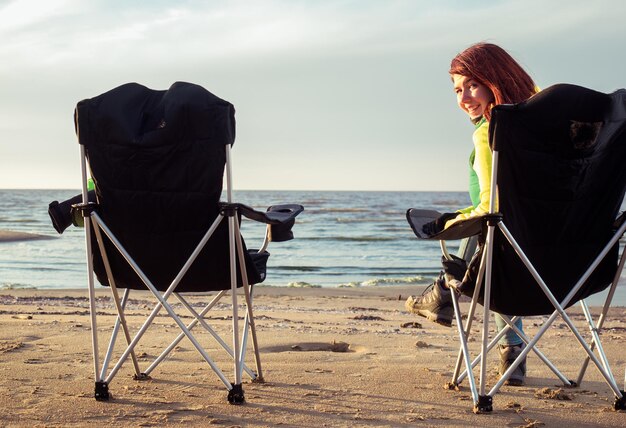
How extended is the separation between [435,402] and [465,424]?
342 millimetres

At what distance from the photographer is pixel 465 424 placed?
3.14 m

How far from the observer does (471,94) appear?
3660 millimetres

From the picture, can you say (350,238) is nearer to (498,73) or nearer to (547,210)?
(498,73)

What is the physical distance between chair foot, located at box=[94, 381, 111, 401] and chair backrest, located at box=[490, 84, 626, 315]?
167 cm

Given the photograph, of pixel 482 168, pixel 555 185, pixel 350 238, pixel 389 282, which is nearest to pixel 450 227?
pixel 482 168

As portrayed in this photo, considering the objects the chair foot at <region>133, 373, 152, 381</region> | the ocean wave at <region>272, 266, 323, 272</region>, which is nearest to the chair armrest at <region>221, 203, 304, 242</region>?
the chair foot at <region>133, 373, 152, 381</region>

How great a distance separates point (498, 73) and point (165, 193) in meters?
1.53

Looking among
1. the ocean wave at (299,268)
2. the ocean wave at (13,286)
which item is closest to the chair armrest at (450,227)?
the ocean wave at (13,286)

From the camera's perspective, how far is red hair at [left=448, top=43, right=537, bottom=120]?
355 centimetres

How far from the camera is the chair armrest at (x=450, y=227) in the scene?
3.23 m

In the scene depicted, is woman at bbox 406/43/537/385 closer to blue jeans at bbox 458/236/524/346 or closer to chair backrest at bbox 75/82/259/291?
blue jeans at bbox 458/236/524/346

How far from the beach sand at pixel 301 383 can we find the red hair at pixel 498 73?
1345mm

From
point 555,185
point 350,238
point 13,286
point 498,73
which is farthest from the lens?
point 350,238

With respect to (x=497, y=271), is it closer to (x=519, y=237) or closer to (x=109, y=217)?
(x=519, y=237)
